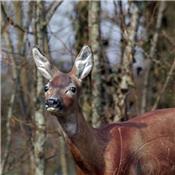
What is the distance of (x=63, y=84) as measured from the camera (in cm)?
671

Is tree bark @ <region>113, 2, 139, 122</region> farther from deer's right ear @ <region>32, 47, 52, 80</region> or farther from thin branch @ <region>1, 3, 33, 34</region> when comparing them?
deer's right ear @ <region>32, 47, 52, 80</region>

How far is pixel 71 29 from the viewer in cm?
1295

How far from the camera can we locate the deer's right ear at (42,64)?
275 inches

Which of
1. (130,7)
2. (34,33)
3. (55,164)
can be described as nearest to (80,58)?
(34,33)

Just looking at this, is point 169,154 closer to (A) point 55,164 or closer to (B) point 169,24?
(A) point 55,164

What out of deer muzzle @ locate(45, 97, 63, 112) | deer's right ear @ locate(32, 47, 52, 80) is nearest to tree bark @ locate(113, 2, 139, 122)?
deer's right ear @ locate(32, 47, 52, 80)

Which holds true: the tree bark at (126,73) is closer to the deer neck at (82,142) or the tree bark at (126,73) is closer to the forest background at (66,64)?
the forest background at (66,64)

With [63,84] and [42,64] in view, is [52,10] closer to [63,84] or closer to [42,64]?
[42,64]

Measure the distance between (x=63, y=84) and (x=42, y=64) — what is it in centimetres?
47

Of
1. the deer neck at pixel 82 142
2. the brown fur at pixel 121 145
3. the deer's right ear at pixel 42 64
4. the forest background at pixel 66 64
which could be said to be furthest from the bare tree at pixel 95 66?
the deer neck at pixel 82 142

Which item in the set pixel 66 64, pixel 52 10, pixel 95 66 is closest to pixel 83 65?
pixel 52 10

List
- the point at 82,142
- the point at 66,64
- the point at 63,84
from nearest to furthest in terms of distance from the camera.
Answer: the point at 63,84 → the point at 82,142 → the point at 66,64

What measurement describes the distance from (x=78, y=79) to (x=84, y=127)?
45cm

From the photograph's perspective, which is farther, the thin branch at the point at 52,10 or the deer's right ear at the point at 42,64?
the thin branch at the point at 52,10
